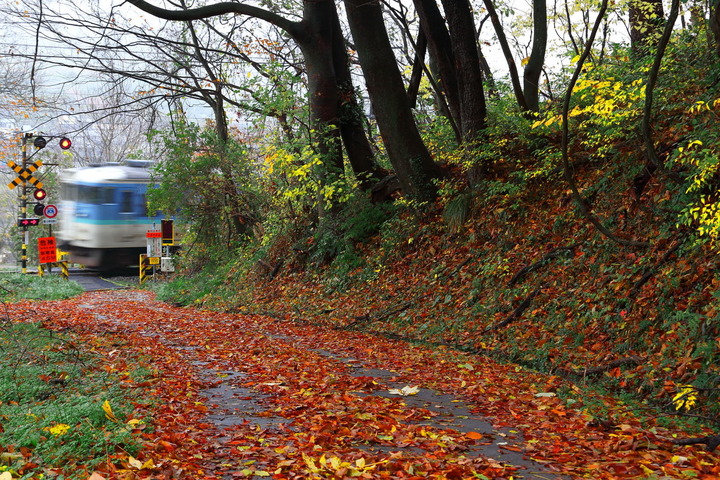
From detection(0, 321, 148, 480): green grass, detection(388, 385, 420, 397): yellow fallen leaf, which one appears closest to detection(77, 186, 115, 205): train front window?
detection(0, 321, 148, 480): green grass

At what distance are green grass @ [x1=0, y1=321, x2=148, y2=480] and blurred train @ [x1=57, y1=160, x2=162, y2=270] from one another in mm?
23791

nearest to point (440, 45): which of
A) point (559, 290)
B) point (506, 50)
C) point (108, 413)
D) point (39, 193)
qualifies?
point (506, 50)

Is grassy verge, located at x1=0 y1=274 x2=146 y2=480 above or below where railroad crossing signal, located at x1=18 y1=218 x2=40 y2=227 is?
below

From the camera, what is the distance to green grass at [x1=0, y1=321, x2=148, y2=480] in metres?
3.84

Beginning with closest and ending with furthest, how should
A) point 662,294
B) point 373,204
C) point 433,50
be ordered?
point 662,294 → point 433,50 → point 373,204

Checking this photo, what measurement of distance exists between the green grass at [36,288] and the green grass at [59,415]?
472 inches

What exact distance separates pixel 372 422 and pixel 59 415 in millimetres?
2344

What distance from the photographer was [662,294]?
7.27m

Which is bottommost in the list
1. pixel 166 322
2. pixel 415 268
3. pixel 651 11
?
pixel 166 322

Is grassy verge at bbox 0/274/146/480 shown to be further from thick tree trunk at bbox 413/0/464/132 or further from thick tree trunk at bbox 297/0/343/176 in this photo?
thick tree trunk at bbox 297/0/343/176

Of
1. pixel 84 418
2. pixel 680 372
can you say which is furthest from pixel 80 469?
pixel 680 372

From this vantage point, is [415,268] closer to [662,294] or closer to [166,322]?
[166,322]

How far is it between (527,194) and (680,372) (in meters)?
6.04

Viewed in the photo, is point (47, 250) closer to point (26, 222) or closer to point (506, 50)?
point (26, 222)
